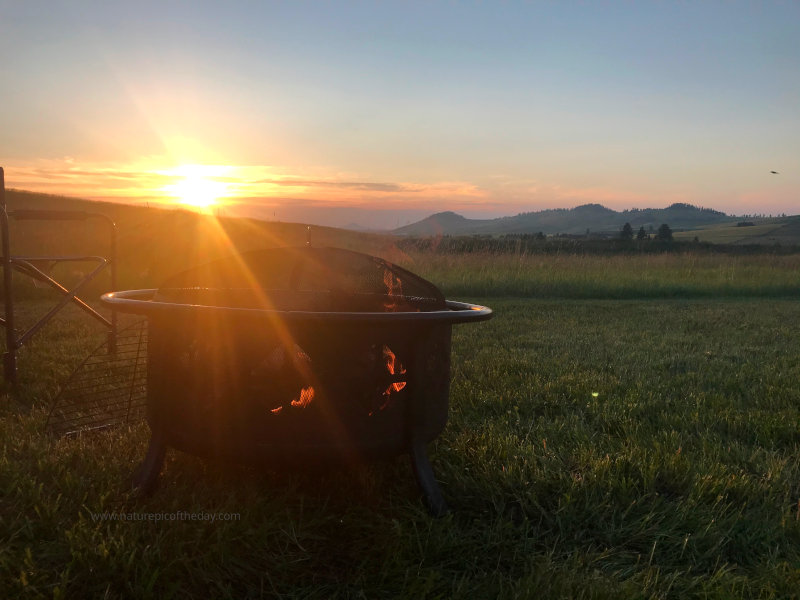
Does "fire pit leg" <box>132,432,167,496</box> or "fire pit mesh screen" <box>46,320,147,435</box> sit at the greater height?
"fire pit leg" <box>132,432,167,496</box>

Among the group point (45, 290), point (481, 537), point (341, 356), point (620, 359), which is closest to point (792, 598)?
Answer: point (481, 537)

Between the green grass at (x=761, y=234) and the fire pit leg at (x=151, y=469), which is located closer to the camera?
the fire pit leg at (x=151, y=469)

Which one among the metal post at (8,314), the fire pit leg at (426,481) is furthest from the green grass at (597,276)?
the fire pit leg at (426,481)

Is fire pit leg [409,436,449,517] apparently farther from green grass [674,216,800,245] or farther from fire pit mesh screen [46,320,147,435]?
green grass [674,216,800,245]

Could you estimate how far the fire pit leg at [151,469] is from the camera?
218cm

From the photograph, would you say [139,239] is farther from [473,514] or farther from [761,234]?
[761,234]

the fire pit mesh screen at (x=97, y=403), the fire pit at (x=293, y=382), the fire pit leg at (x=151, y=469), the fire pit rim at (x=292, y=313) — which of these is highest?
the fire pit rim at (x=292, y=313)

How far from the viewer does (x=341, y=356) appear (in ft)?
6.41

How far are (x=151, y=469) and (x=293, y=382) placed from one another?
72 centimetres

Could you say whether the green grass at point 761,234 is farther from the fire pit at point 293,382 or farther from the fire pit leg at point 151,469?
the fire pit leg at point 151,469

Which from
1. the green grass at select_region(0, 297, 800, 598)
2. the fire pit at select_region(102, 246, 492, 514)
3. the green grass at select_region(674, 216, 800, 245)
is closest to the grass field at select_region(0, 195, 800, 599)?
the green grass at select_region(0, 297, 800, 598)

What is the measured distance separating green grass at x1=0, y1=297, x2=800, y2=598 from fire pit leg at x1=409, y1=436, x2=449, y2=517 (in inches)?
2.4

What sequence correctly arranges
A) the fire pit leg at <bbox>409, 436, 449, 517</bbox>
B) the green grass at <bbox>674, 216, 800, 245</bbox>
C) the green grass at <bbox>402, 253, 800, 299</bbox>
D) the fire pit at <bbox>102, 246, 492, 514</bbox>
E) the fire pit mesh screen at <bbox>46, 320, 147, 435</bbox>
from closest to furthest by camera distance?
1. the fire pit at <bbox>102, 246, 492, 514</bbox>
2. the fire pit leg at <bbox>409, 436, 449, 517</bbox>
3. the fire pit mesh screen at <bbox>46, 320, 147, 435</bbox>
4. the green grass at <bbox>402, 253, 800, 299</bbox>
5. the green grass at <bbox>674, 216, 800, 245</bbox>

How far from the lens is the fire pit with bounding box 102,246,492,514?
1.93m
